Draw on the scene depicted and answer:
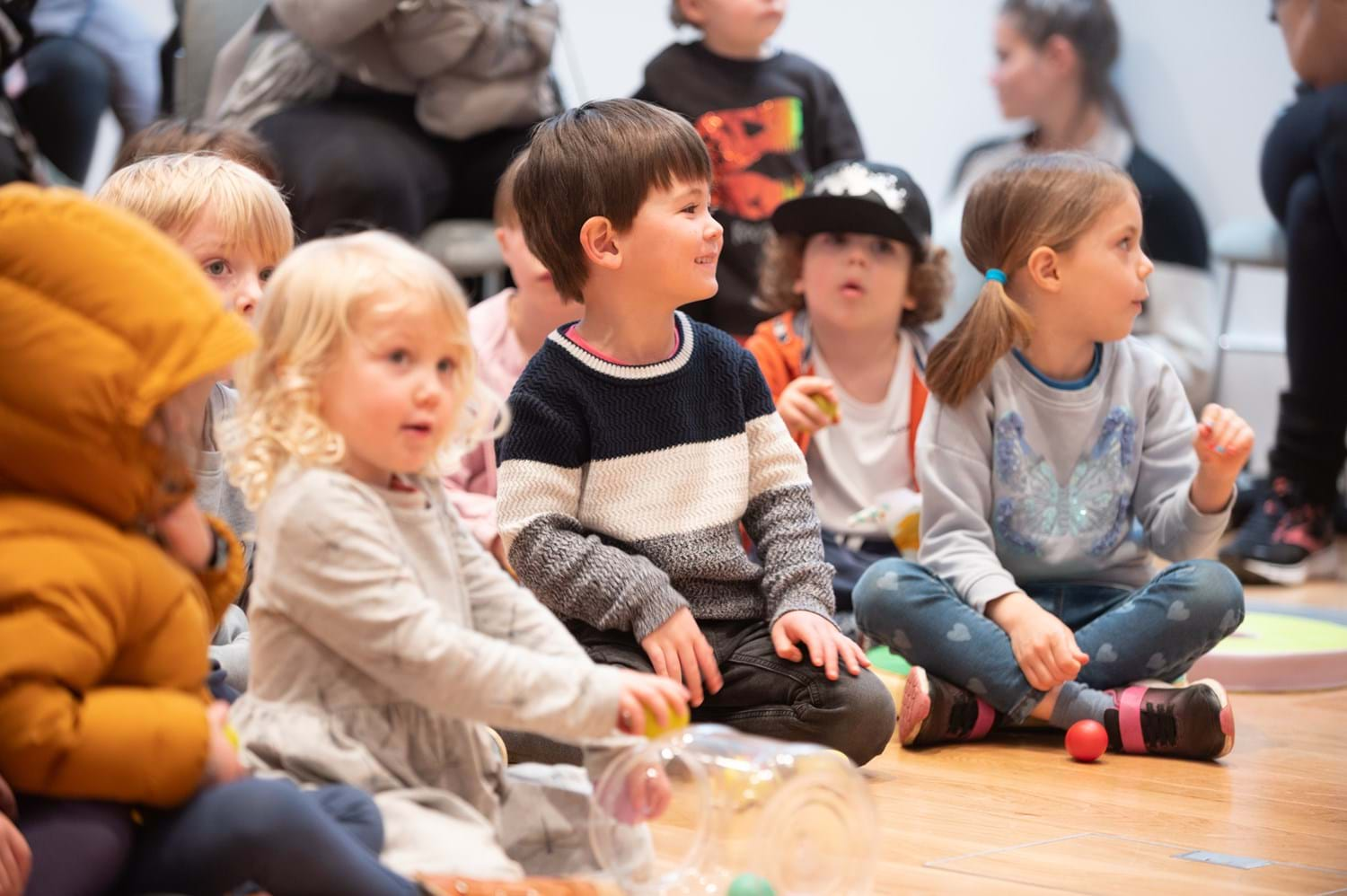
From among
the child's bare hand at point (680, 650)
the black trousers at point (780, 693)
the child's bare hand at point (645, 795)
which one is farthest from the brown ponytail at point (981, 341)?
the child's bare hand at point (645, 795)

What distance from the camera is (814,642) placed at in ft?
5.49

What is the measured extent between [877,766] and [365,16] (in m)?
1.57

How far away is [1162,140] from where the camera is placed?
4.30 m

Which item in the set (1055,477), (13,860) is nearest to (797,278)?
(1055,477)

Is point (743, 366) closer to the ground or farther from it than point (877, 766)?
farther from it

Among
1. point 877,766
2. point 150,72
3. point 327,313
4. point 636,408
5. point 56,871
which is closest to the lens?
point 56,871

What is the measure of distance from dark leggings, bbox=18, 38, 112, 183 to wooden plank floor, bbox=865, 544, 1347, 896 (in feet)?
8.31

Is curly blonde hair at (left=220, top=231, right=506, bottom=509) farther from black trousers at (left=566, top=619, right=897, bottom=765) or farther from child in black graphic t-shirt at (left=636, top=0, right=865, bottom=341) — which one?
child in black graphic t-shirt at (left=636, top=0, right=865, bottom=341)

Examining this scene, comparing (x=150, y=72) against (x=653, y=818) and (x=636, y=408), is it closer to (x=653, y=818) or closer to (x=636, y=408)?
(x=636, y=408)

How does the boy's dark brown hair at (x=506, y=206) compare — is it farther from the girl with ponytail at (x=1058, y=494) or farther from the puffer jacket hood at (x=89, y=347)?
the puffer jacket hood at (x=89, y=347)

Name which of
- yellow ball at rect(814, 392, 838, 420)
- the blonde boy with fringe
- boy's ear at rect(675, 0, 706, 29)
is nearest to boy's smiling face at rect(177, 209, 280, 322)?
the blonde boy with fringe

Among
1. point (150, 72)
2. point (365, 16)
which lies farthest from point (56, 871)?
point (150, 72)

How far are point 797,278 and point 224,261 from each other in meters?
1.06

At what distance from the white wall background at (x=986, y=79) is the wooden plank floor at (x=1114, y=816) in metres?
2.42
